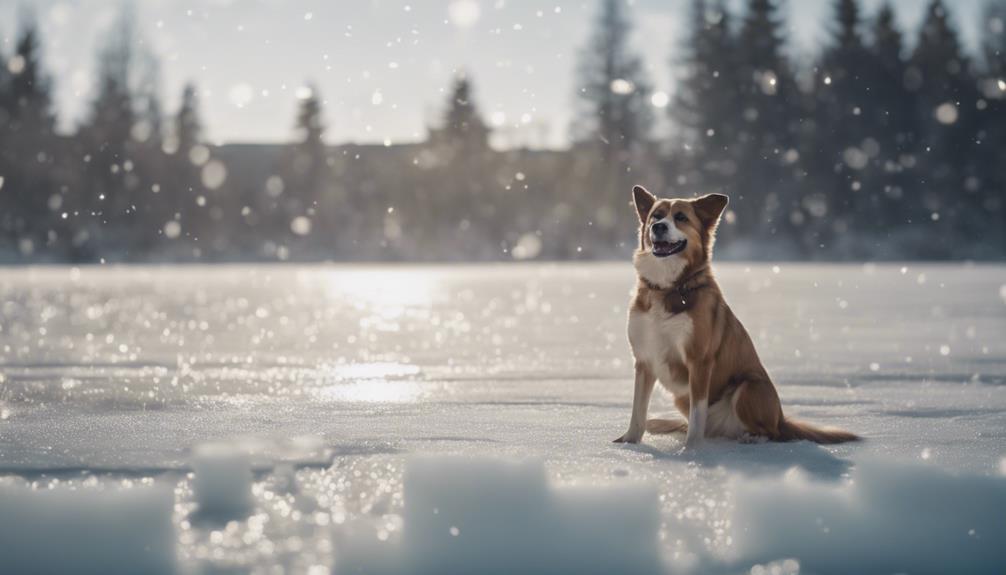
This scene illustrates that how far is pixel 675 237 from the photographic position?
182 inches

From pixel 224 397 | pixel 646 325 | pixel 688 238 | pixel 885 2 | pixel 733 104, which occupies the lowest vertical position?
pixel 224 397

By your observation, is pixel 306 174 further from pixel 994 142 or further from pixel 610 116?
pixel 994 142

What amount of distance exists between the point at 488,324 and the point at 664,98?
109 ft

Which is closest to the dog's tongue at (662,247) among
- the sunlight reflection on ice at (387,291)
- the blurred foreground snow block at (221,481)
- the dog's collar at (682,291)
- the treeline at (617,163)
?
the dog's collar at (682,291)

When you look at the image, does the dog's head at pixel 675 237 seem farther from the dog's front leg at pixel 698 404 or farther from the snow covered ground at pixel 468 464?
the snow covered ground at pixel 468 464

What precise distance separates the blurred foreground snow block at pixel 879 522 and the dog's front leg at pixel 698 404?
0.74 m

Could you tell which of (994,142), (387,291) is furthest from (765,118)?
(387,291)

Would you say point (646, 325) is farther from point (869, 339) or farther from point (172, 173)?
point (172, 173)

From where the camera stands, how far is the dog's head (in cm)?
466

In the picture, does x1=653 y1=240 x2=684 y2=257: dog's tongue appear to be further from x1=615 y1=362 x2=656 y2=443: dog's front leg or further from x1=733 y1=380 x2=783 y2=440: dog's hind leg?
x1=733 y1=380 x2=783 y2=440: dog's hind leg

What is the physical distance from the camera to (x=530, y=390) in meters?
6.80

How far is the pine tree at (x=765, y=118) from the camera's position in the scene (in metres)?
41.4

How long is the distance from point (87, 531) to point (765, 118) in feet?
138

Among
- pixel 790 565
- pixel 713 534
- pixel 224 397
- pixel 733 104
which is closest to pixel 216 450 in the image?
pixel 224 397
